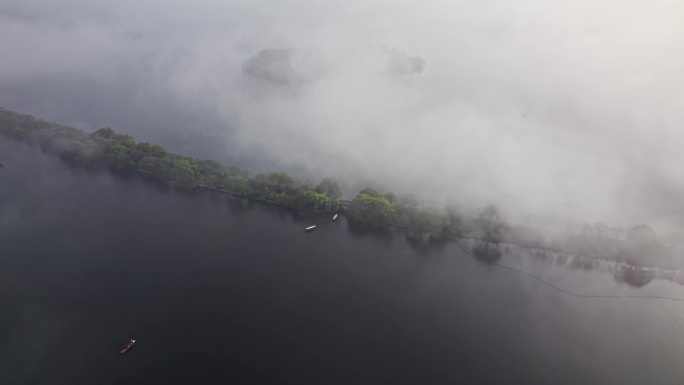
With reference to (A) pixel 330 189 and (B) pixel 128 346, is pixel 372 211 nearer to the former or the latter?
(A) pixel 330 189

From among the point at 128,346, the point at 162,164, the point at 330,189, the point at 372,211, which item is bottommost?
the point at 128,346

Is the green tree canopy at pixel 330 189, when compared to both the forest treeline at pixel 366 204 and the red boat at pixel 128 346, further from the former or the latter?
the red boat at pixel 128 346

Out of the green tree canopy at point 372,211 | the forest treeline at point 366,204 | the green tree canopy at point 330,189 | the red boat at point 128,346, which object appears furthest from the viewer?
the green tree canopy at point 330,189

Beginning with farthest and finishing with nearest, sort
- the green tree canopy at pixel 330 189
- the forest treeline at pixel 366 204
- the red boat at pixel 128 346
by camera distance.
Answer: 1. the green tree canopy at pixel 330 189
2. the forest treeline at pixel 366 204
3. the red boat at pixel 128 346

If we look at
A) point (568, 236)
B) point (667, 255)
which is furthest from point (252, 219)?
point (667, 255)

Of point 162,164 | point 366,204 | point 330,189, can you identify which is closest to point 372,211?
point 366,204

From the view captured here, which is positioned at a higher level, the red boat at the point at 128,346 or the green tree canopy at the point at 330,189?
the green tree canopy at the point at 330,189

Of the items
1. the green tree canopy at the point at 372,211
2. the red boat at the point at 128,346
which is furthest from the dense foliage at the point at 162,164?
the red boat at the point at 128,346

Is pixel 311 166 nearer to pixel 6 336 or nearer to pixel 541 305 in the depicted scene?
pixel 541 305
